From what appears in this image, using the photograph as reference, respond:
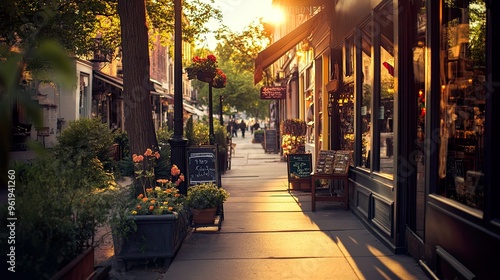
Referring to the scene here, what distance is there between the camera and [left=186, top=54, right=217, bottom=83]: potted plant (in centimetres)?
1210

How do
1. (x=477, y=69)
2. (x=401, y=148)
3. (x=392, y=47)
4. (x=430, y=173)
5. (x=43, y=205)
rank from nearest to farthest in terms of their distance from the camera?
(x=43, y=205)
(x=477, y=69)
(x=430, y=173)
(x=401, y=148)
(x=392, y=47)

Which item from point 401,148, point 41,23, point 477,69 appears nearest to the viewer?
point 477,69

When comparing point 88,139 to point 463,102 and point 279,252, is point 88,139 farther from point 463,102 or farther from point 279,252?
point 463,102

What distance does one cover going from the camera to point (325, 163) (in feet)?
32.7

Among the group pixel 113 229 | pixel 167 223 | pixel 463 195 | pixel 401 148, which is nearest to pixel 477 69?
pixel 463 195

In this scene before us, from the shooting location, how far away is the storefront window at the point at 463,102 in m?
4.45

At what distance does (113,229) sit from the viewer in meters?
5.85

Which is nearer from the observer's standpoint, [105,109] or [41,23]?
[41,23]

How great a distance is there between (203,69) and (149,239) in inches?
259

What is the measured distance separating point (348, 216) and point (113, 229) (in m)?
4.52

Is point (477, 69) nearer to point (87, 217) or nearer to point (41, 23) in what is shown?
point (87, 217)

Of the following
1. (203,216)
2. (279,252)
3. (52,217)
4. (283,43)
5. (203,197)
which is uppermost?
(283,43)

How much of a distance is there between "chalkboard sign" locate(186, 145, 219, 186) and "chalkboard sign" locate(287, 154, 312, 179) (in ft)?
11.2

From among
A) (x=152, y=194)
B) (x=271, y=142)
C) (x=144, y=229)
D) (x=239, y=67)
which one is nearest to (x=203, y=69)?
(x=152, y=194)
